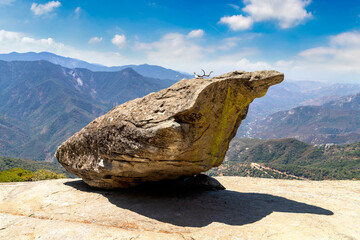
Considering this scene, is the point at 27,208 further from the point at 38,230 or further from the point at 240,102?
the point at 240,102

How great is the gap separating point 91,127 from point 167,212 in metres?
9.51

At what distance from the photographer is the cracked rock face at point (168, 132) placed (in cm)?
1337

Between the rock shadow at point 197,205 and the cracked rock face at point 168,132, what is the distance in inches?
55.1

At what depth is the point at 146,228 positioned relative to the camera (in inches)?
502

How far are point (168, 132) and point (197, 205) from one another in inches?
260

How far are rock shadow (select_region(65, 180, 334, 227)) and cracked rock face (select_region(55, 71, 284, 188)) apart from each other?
1400mm

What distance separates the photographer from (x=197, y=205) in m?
15.6

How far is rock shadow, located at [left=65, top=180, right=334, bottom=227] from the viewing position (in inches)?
544

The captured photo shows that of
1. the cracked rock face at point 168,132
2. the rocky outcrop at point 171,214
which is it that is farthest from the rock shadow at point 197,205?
the cracked rock face at point 168,132

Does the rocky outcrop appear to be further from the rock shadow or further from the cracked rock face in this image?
the cracked rock face

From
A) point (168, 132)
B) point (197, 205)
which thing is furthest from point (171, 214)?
point (168, 132)

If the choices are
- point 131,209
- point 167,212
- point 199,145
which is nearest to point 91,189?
point 131,209

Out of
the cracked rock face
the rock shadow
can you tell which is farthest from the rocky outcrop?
the cracked rock face

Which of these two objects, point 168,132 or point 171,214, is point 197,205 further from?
point 168,132
